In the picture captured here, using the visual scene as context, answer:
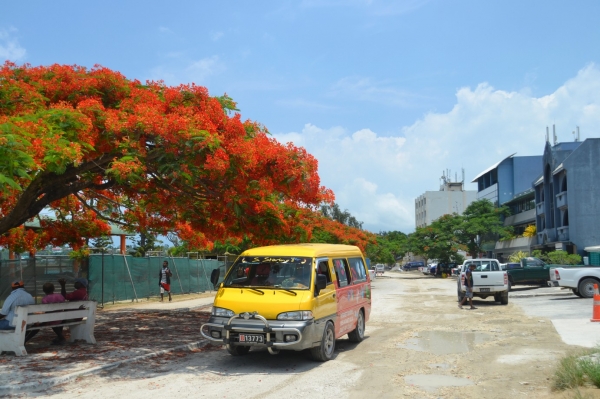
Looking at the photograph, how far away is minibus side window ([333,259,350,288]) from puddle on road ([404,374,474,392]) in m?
2.94

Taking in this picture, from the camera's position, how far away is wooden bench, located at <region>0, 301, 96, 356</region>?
1058 centimetres

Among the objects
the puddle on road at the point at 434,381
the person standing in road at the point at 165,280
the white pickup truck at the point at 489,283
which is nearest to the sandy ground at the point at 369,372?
the puddle on road at the point at 434,381

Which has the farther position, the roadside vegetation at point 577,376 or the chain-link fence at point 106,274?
the chain-link fence at point 106,274

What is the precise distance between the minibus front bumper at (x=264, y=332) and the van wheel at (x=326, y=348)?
9.2 inches

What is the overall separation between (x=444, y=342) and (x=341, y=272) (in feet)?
10.1

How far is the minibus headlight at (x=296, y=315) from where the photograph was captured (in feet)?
31.6

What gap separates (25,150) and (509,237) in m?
60.6

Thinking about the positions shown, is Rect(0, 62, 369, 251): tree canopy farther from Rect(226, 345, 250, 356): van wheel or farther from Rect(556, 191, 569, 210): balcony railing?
Rect(556, 191, 569, 210): balcony railing

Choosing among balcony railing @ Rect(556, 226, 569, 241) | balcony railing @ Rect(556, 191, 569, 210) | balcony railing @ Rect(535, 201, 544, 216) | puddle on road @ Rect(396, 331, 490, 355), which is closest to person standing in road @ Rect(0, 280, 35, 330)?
puddle on road @ Rect(396, 331, 490, 355)

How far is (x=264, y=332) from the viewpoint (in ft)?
31.1

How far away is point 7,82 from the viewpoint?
12297mm

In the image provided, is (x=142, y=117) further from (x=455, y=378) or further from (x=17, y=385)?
(x=455, y=378)

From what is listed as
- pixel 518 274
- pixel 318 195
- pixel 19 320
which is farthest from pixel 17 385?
pixel 518 274

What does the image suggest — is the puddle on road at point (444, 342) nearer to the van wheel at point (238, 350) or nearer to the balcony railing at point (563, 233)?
the van wheel at point (238, 350)
